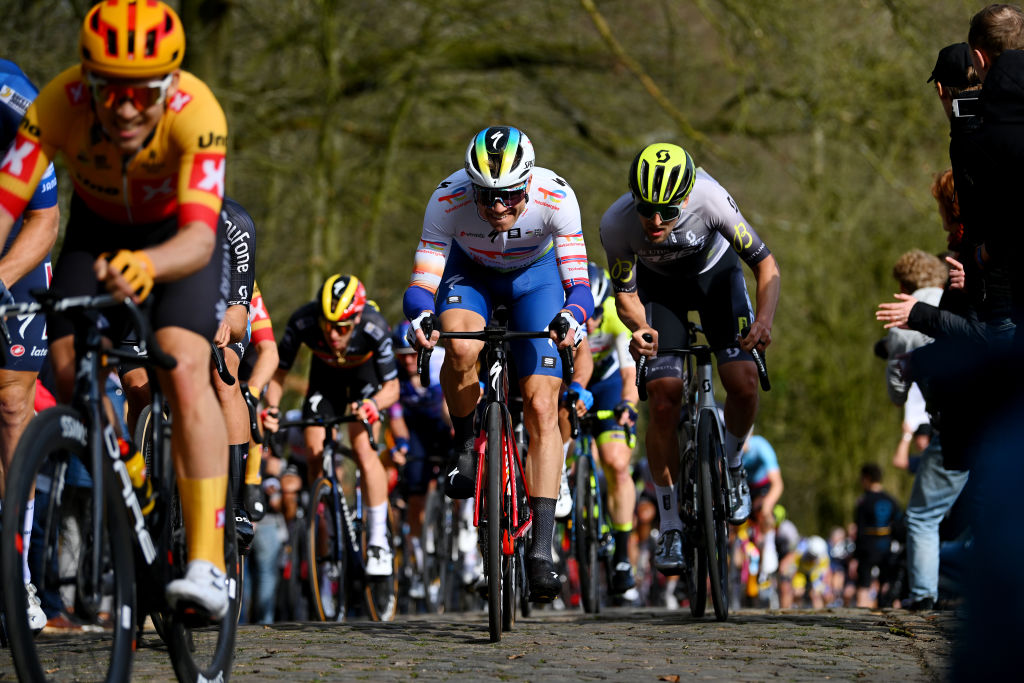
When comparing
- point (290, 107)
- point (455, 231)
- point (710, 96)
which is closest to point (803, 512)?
point (710, 96)

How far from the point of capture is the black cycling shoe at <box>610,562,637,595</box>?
10.5 meters

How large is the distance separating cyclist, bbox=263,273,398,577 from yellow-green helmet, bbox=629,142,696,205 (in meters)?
3.40

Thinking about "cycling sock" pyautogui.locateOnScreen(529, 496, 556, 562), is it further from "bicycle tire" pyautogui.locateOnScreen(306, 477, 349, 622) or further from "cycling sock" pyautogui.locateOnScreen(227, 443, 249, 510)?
"bicycle tire" pyautogui.locateOnScreen(306, 477, 349, 622)

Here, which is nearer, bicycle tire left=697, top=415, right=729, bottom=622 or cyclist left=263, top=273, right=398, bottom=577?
bicycle tire left=697, top=415, right=729, bottom=622

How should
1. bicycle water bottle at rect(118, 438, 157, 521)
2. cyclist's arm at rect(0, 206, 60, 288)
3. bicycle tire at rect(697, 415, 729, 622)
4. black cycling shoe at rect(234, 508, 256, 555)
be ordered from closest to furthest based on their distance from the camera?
bicycle water bottle at rect(118, 438, 157, 521)
cyclist's arm at rect(0, 206, 60, 288)
black cycling shoe at rect(234, 508, 256, 555)
bicycle tire at rect(697, 415, 729, 622)

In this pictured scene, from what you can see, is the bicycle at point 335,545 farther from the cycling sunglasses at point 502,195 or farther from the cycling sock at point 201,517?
the cycling sock at point 201,517

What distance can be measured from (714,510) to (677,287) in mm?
1441

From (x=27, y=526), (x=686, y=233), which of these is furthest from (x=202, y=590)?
(x=686, y=233)

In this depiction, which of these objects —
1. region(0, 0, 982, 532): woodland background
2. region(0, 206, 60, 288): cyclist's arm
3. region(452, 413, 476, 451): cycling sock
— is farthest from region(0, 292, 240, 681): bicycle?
region(0, 0, 982, 532): woodland background

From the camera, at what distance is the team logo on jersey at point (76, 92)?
16.1ft

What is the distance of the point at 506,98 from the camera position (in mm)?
18359

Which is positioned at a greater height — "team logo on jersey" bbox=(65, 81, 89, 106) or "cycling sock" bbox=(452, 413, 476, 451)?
"team logo on jersey" bbox=(65, 81, 89, 106)

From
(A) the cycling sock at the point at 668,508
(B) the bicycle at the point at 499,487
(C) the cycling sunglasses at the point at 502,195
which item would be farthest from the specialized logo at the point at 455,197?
(A) the cycling sock at the point at 668,508

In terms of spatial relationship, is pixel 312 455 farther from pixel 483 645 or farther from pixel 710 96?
pixel 710 96
